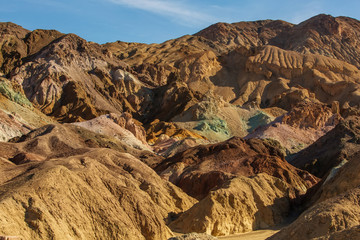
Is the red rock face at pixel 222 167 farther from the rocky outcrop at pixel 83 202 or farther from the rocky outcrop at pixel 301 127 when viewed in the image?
the rocky outcrop at pixel 301 127

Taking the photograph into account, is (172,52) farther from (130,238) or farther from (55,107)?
(130,238)

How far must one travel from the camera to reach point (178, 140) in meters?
79.9

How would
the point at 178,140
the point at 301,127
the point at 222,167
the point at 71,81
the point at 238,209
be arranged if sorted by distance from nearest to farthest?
the point at 238,209 → the point at 222,167 → the point at 301,127 → the point at 178,140 → the point at 71,81

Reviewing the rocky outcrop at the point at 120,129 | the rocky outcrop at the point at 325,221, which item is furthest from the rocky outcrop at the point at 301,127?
the rocky outcrop at the point at 325,221

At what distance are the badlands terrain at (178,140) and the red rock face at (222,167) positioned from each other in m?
0.15

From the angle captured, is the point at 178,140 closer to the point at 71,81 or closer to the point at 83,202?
the point at 71,81

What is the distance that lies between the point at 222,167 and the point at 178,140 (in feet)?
103

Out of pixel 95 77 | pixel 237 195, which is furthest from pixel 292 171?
pixel 95 77

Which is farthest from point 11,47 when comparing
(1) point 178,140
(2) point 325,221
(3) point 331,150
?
(2) point 325,221

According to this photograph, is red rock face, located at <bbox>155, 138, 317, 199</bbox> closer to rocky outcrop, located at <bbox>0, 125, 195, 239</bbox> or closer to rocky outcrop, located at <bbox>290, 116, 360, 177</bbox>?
rocky outcrop, located at <bbox>290, 116, 360, 177</bbox>

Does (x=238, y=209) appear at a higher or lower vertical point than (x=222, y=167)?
lower

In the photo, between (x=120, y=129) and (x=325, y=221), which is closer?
(x=325, y=221)

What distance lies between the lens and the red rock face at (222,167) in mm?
43844

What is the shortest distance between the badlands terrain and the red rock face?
15 centimetres
